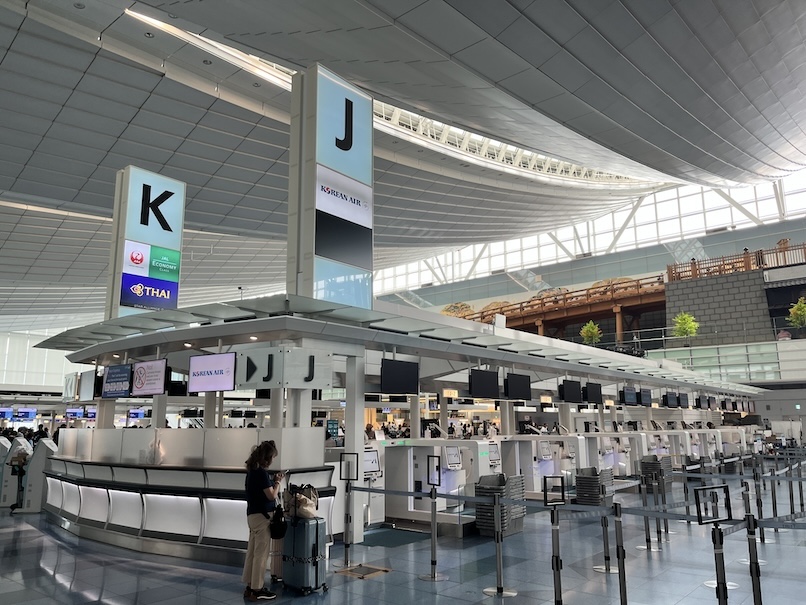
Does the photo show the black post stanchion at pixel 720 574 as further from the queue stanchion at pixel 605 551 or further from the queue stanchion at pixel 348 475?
the queue stanchion at pixel 348 475

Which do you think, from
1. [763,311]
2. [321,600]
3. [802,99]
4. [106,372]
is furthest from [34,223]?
[763,311]

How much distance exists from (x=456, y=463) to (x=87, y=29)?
36.6ft

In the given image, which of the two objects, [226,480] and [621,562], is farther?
[226,480]

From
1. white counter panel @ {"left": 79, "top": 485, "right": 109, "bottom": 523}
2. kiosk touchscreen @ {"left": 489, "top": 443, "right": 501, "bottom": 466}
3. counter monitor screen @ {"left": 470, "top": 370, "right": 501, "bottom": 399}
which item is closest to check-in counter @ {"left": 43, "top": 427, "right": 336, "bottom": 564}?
white counter panel @ {"left": 79, "top": 485, "right": 109, "bottom": 523}

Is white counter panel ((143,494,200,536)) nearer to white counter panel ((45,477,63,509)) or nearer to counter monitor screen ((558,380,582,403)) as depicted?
white counter panel ((45,477,63,509))

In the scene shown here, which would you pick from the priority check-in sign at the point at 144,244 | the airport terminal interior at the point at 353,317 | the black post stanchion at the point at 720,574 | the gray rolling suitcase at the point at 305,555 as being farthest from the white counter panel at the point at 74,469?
the black post stanchion at the point at 720,574

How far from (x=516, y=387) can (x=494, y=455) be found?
1.56m

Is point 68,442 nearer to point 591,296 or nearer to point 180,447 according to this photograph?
point 180,447

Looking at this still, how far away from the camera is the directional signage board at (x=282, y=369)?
7387 mm

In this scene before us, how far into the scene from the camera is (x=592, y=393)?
15398 mm

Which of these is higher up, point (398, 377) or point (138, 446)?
point (398, 377)

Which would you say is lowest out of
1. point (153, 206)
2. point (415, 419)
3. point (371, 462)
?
point (371, 462)

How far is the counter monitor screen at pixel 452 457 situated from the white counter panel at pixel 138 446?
17.1 ft

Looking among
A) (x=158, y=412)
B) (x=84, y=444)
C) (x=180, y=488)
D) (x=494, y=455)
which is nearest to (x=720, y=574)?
(x=180, y=488)
